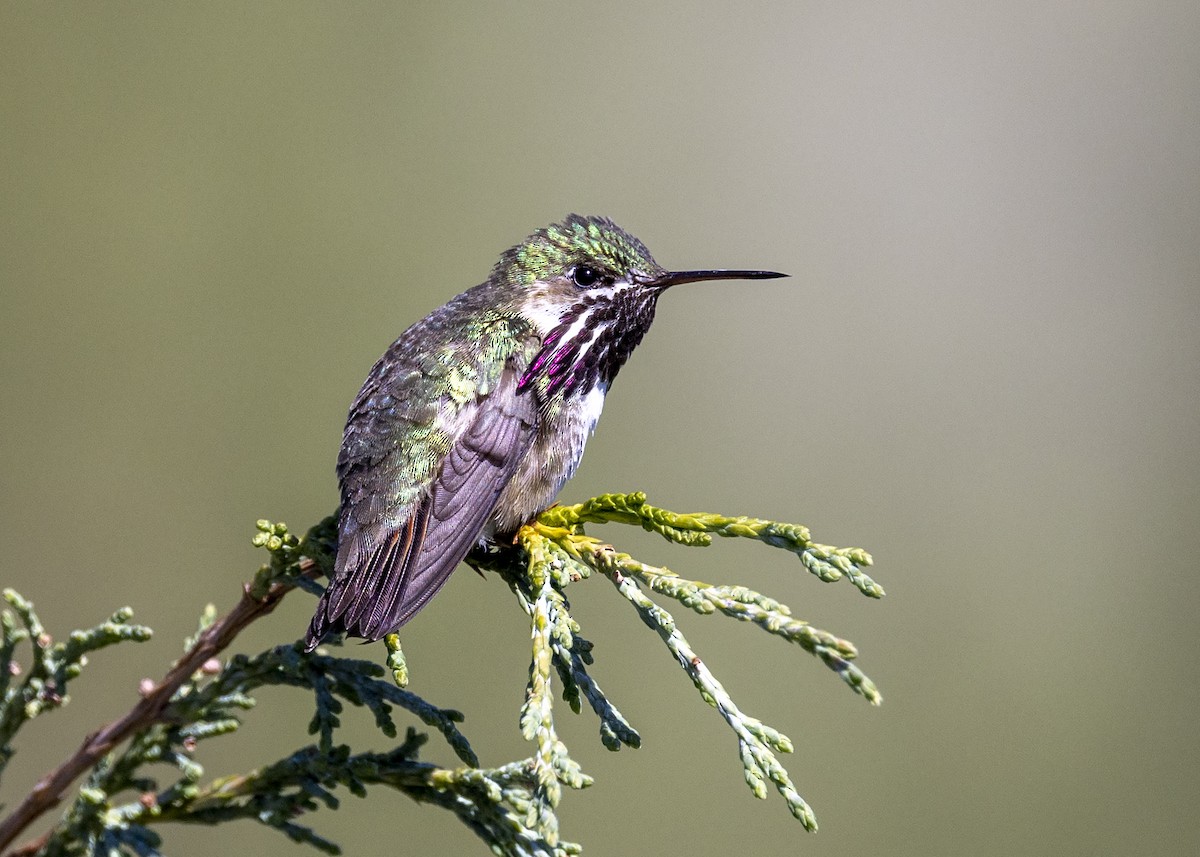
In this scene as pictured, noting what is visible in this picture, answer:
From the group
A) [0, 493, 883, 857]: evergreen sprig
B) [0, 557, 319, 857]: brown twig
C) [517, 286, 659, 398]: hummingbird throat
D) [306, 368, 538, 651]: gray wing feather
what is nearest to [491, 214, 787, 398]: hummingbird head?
[517, 286, 659, 398]: hummingbird throat

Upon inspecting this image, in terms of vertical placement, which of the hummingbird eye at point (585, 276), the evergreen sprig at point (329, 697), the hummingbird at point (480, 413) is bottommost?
the evergreen sprig at point (329, 697)

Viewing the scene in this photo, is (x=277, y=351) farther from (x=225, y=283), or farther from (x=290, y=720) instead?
(x=290, y=720)

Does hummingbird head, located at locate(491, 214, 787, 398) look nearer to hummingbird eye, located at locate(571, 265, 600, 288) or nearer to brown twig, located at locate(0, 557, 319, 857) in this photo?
hummingbird eye, located at locate(571, 265, 600, 288)

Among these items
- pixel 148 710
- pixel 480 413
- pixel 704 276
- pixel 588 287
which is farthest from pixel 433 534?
pixel 704 276

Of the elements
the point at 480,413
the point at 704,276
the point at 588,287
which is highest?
the point at 588,287

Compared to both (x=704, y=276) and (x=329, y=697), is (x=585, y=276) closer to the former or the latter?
(x=704, y=276)

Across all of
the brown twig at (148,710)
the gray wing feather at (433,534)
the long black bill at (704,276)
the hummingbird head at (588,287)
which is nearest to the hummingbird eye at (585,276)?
the hummingbird head at (588,287)

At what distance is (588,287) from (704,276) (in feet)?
1.10

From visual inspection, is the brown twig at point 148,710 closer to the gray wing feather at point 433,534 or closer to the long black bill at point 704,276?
the gray wing feather at point 433,534

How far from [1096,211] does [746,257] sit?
10.9 feet

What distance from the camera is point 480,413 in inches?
97.9

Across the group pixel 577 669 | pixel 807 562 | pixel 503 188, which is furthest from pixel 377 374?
pixel 503 188

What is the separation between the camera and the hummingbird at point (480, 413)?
2.18m

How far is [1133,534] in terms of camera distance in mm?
7371
